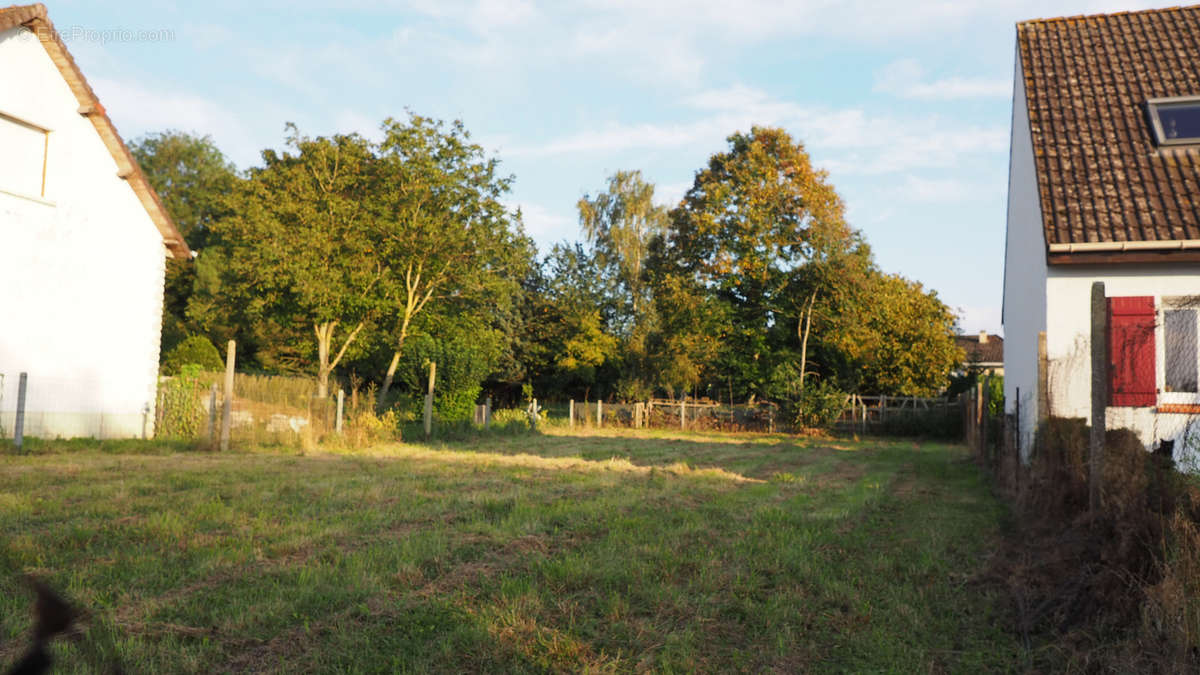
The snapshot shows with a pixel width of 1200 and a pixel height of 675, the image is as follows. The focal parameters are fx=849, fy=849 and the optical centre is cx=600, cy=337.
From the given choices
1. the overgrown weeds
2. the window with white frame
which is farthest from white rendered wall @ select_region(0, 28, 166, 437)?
the window with white frame

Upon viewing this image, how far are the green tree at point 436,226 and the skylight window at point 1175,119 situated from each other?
73.7 ft

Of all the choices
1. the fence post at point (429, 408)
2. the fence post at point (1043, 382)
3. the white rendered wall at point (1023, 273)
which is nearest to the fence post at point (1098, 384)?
the fence post at point (1043, 382)

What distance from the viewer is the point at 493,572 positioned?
593cm

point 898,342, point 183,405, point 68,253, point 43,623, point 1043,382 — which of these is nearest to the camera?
point 43,623

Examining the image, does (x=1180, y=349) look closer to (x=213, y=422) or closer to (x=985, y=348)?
(x=213, y=422)

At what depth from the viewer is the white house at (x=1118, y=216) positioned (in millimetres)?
10445

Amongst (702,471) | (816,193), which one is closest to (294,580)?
(702,471)

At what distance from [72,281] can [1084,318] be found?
1769 cm

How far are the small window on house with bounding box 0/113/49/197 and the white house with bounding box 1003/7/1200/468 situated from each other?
17.5 m

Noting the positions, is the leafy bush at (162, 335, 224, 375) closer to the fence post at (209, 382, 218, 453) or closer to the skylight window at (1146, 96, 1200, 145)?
the fence post at (209, 382, 218, 453)

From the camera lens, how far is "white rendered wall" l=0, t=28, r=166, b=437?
51.3 feet

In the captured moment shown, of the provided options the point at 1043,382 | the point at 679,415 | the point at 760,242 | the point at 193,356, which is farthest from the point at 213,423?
the point at 760,242

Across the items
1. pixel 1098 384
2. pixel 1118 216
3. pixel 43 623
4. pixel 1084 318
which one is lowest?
pixel 43 623

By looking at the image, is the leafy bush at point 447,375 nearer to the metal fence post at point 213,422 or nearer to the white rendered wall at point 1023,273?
the metal fence post at point 213,422
